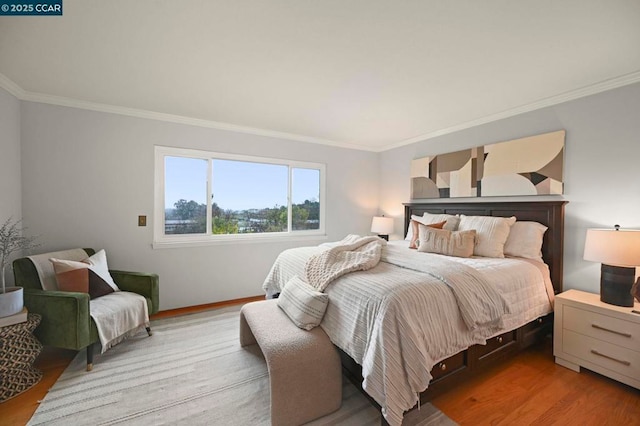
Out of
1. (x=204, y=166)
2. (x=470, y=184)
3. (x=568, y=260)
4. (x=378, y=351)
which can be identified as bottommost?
(x=378, y=351)

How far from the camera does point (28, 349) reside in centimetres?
192

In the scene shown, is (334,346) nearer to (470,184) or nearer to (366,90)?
(366,90)

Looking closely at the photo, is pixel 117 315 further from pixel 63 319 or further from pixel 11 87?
pixel 11 87

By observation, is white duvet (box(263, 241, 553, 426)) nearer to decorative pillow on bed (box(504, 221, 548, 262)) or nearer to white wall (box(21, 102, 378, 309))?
decorative pillow on bed (box(504, 221, 548, 262))

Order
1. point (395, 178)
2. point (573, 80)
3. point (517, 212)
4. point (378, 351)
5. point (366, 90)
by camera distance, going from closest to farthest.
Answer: point (378, 351) < point (573, 80) < point (366, 90) < point (517, 212) < point (395, 178)

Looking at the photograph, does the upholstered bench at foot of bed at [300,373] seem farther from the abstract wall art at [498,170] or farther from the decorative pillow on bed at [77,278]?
the abstract wall art at [498,170]

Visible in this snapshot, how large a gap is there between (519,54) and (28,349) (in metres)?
4.13

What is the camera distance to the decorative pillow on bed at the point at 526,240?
263 cm

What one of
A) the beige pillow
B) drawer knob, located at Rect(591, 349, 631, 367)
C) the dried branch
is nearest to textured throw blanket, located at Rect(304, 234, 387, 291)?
the beige pillow

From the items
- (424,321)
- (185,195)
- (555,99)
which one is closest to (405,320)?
(424,321)

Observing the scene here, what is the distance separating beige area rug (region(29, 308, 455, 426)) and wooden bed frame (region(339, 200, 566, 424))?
0.75ft

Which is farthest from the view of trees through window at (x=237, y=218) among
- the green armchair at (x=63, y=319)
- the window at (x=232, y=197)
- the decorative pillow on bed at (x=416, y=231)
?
the decorative pillow on bed at (x=416, y=231)

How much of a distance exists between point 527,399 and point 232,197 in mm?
3586

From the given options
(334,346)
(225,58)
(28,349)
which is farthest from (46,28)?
(334,346)
